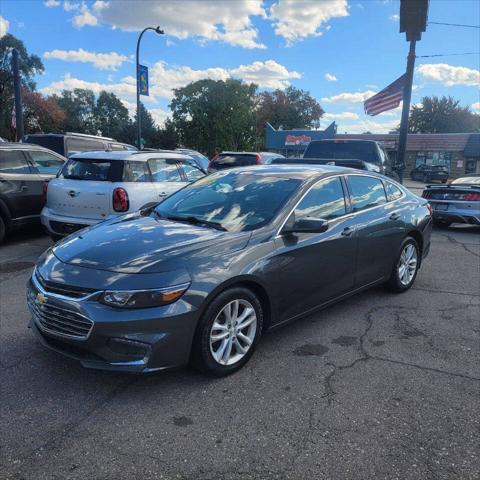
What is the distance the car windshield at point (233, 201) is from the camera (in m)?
3.85

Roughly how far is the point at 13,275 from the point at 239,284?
4.01 m

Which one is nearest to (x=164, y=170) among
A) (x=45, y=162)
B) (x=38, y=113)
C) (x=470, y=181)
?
(x=45, y=162)

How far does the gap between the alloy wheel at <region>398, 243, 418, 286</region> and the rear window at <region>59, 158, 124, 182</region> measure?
4.18m

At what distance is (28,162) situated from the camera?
320 inches

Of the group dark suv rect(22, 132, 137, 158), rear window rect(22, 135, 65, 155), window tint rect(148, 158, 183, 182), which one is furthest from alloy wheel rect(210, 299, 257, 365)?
rear window rect(22, 135, 65, 155)

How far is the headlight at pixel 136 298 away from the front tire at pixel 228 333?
13.4 inches

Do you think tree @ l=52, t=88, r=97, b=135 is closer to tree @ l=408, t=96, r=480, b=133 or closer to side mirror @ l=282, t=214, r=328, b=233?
tree @ l=408, t=96, r=480, b=133

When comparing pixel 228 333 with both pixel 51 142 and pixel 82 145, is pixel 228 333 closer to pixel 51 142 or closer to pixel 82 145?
pixel 51 142

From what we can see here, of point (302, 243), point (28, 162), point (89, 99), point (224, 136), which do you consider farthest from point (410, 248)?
point (89, 99)

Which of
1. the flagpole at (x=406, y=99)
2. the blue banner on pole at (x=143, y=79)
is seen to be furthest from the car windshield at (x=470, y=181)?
the blue banner on pole at (x=143, y=79)

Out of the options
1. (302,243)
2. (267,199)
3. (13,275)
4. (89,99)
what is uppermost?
(89,99)

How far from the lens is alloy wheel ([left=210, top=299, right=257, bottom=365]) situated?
3.30 m

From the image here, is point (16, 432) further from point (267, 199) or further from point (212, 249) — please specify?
point (267, 199)

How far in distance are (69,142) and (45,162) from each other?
524 cm
